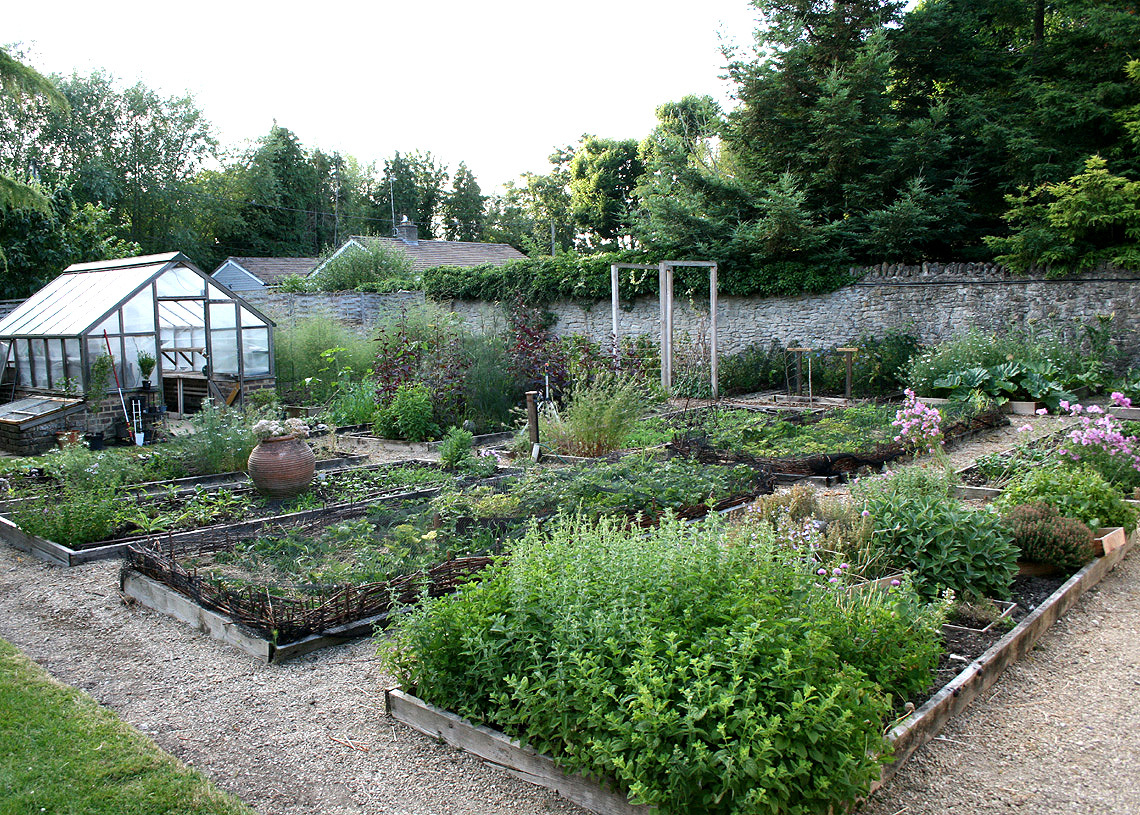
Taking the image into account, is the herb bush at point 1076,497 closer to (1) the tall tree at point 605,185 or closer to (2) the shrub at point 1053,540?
(2) the shrub at point 1053,540

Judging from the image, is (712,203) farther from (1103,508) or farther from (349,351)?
(1103,508)

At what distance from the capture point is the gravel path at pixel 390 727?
8.80 ft

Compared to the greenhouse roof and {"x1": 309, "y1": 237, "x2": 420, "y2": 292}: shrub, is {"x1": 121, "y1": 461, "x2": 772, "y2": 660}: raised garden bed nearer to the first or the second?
the greenhouse roof

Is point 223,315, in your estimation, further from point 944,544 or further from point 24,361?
point 944,544

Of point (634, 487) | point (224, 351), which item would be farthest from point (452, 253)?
point (634, 487)

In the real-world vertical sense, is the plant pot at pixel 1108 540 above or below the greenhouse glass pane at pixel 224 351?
below

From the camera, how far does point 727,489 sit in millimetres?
6219

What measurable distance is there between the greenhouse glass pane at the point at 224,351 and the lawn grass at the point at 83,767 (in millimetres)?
9988

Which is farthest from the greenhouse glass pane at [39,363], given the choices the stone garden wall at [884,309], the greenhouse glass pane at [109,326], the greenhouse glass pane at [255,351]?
the stone garden wall at [884,309]

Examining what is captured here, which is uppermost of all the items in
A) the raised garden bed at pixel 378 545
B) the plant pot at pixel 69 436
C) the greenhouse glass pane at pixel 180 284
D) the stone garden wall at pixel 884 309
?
the greenhouse glass pane at pixel 180 284

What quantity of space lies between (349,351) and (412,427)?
493 cm

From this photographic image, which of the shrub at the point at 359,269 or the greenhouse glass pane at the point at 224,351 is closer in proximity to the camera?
the greenhouse glass pane at the point at 224,351

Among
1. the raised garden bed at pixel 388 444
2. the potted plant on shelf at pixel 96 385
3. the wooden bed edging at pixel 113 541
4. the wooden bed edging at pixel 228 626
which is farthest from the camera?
the potted plant on shelf at pixel 96 385

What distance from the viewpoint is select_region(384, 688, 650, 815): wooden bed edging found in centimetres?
255
